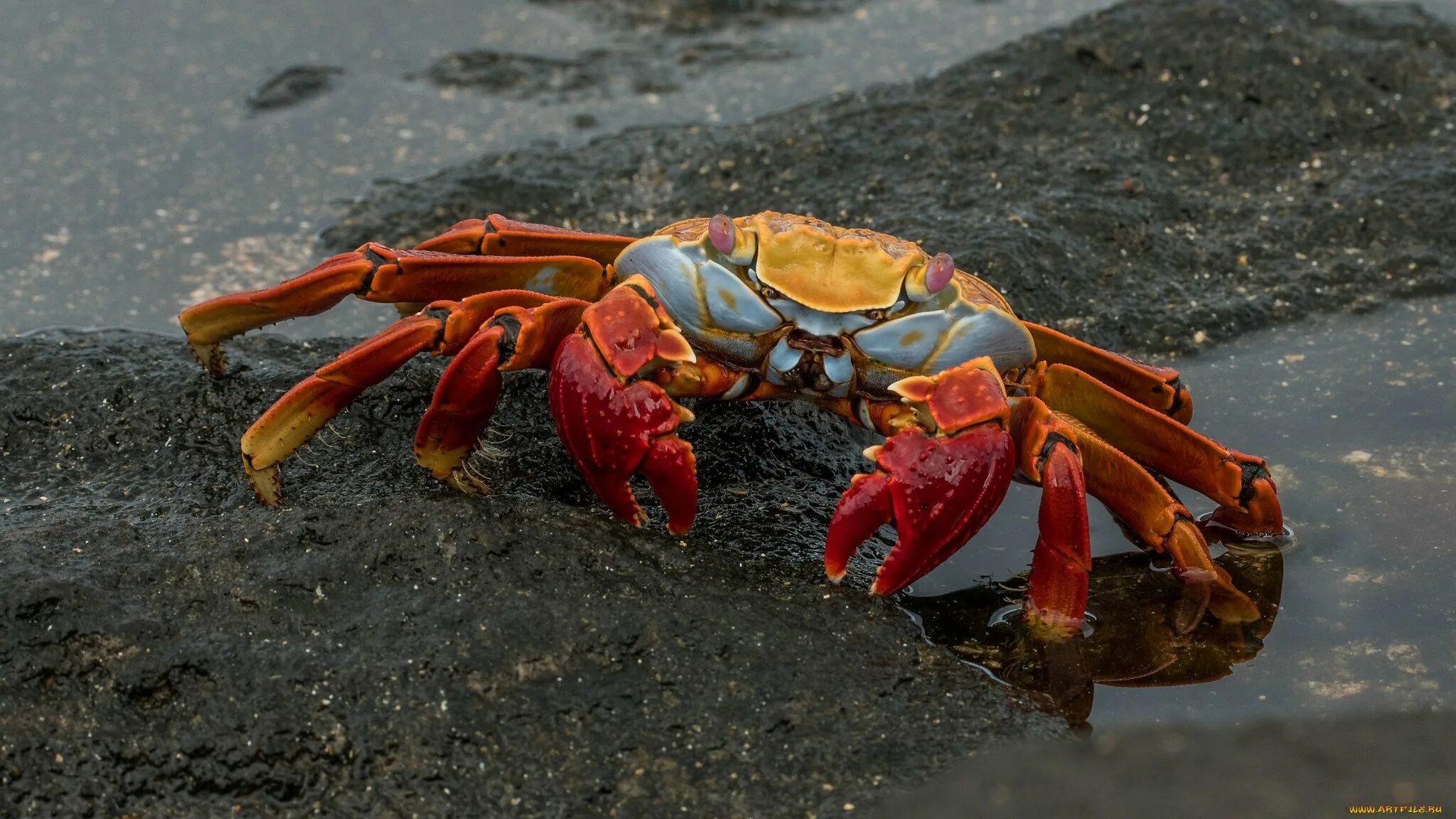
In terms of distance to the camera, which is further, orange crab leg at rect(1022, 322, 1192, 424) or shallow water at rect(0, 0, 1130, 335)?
shallow water at rect(0, 0, 1130, 335)

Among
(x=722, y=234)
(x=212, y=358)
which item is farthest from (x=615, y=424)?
(x=212, y=358)

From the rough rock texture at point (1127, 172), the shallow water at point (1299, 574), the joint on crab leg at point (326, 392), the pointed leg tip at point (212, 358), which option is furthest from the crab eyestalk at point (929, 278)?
the pointed leg tip at point (212, 358)

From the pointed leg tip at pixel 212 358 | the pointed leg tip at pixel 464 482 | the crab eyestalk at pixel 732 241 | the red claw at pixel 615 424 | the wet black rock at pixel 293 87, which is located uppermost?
the crab eyestalk at pixel 732 241

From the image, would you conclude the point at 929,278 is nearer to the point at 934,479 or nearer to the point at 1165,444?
the point at 934,479

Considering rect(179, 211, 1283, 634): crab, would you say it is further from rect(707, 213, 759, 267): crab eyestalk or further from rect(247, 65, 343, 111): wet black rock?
rect(247, 65, 343, 111): wet black rock

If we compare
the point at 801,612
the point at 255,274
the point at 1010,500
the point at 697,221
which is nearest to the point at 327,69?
the point at 255,274

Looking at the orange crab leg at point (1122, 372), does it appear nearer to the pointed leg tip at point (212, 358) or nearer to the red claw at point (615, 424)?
the red claw at point (615, 424)

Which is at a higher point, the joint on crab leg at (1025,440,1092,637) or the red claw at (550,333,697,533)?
the red claw at (550,333,697,533)

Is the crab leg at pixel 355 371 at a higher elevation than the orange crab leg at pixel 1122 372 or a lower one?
higher

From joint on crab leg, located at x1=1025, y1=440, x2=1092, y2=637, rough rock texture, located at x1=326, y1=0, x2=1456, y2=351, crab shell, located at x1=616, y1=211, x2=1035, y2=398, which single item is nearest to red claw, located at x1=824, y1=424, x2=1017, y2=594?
joint on crab leg, located at x1=1025, y1=440, x2=1092, y2=637
